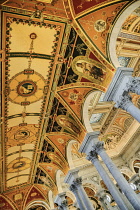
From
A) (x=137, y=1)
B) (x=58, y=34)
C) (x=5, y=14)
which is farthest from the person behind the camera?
(x=58, y=34)

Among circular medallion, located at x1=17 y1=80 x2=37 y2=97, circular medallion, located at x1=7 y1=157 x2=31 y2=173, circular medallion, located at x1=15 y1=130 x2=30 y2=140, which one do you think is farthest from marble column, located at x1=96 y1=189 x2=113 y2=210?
circular medallion, located at x1=17 y1=80 x2=37 y2=97

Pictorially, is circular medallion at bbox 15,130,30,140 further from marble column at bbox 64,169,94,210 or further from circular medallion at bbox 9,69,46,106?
marble column at bbox 64,169,94,210

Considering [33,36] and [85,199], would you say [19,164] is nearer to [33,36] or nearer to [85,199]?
[85,199]

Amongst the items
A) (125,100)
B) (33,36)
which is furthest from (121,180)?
(33,36)

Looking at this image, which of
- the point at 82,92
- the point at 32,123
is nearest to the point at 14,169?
the point at 32,123

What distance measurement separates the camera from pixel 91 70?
729 centimetres

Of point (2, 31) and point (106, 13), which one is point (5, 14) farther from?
point (106, 13)

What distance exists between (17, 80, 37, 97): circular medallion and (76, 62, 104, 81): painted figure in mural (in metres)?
2.21

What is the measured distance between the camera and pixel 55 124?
970 cm

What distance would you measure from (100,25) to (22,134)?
22.9ft

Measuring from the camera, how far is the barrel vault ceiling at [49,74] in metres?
5.82

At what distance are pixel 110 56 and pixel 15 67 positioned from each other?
376cm

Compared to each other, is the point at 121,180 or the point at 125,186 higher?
the point at 121,180

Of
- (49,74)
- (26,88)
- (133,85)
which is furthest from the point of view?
(26,88)
